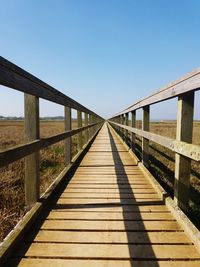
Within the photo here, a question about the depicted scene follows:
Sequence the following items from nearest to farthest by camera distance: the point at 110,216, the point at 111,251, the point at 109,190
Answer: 1. the point at 111,251
2. the point at 110,216
3. the point at 109,190

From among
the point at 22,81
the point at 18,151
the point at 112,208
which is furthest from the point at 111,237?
the point at 22,81

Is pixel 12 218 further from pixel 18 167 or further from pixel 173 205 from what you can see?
pixel 18 167

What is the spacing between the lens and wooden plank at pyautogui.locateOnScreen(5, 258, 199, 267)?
1801 millimetres

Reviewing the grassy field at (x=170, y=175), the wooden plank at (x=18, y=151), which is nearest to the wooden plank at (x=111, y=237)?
the grassy field at (x=170, y=175)

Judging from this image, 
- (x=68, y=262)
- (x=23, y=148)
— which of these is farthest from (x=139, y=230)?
(x=23, y=148)

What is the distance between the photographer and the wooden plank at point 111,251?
1.91 meters

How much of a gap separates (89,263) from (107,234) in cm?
44

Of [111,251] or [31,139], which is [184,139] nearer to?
[111,251]

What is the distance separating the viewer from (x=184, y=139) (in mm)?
2516

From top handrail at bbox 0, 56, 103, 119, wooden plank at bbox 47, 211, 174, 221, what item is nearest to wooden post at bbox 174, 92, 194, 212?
wooden plank at bbox 47, 211, 174, 221

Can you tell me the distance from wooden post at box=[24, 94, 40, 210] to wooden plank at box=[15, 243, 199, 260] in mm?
714

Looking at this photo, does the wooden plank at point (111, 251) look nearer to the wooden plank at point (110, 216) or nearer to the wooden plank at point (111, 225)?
the wooden plank at point (111, 225)

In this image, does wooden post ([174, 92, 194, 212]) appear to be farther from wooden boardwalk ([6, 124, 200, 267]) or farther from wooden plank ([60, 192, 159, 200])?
wooden plank ([60, 192, 159, 200])

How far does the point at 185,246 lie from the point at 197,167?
17.2 feet
